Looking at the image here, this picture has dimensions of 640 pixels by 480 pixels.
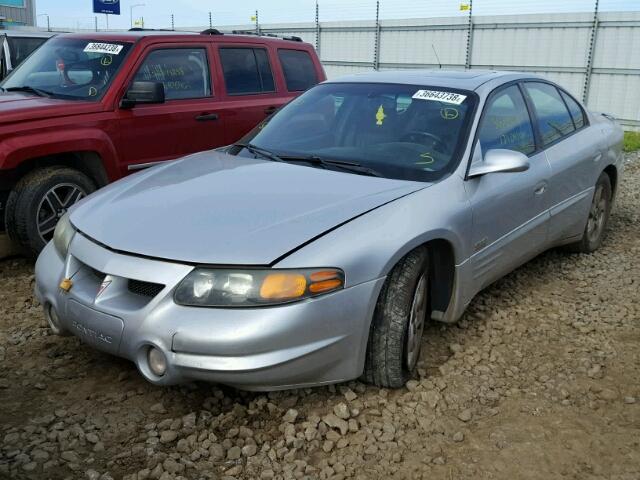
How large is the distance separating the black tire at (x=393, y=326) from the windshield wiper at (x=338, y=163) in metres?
0.55

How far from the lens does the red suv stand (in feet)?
15.6

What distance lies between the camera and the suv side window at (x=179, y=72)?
5.62 meters

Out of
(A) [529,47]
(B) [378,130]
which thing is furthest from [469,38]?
(B) [378,130]

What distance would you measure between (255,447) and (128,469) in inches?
19.5

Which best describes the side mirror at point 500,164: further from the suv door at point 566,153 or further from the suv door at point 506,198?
the suv door at point 566,153

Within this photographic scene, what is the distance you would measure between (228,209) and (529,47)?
1418 centimetres

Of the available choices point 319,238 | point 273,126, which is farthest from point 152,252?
point 273,126

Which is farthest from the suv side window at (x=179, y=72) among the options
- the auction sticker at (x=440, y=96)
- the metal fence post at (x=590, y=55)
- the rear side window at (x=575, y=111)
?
the metal fence post at (x=590, y=55)

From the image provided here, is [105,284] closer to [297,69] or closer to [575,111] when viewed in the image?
[575,111]

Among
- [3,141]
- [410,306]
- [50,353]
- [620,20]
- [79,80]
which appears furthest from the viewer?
[620,20]

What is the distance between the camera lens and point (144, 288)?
2.75 meters

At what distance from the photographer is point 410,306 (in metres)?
3.10

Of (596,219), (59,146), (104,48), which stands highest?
(104,48)

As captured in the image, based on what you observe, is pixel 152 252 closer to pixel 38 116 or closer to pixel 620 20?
pixel 38 116
